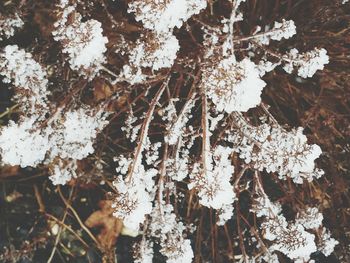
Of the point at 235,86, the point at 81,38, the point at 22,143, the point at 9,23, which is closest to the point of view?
the point at 235,86

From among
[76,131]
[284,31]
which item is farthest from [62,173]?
[284,31]

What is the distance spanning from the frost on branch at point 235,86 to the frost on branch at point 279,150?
0.26m

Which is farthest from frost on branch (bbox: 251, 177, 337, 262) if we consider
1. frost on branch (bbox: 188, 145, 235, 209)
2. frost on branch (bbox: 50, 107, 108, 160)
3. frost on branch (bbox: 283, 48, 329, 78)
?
frost on branch (bbox: 50, 107, 108, 160)

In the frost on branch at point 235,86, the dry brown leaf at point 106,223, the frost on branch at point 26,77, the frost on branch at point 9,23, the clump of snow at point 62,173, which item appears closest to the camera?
the frost on branch at point 235,86

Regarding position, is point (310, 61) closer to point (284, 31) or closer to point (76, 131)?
point (284, 31)

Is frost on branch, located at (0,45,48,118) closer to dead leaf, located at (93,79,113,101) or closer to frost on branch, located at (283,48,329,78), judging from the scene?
dead leaf, located at (93,79,113,101)

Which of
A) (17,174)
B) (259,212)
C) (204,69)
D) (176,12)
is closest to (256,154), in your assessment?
(259,212)

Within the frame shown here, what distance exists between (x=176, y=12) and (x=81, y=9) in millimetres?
674

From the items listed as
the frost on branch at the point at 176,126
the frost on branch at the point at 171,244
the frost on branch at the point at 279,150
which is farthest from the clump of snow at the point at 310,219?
the frost on branch at the point at 176,126

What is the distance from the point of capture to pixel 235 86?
128cm

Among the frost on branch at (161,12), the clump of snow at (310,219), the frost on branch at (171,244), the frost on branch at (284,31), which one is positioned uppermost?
the frost on branch at (284,31)

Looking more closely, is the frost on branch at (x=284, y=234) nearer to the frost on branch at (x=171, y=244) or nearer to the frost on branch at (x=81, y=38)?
the frost on branch at (x=171, y=244)

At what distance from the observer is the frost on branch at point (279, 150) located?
1475 mm

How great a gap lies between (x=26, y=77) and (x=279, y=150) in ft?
2.93
